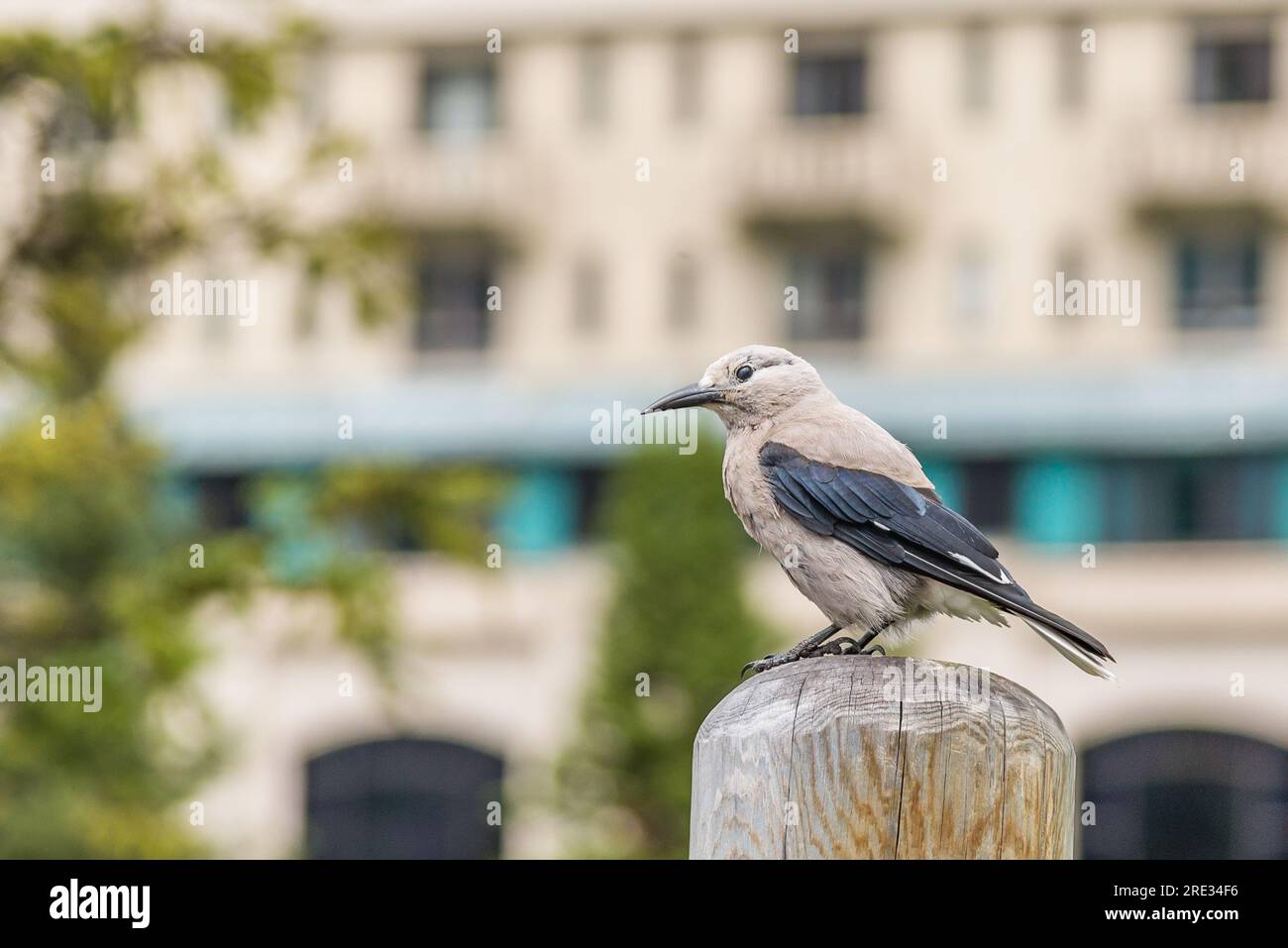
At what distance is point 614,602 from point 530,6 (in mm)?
13612

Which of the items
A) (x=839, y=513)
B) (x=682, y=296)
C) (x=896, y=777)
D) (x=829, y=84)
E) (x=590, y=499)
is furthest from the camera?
(x=590, y=499)

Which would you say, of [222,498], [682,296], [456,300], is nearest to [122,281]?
[682,296]

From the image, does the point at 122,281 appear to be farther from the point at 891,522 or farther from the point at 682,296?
the point at 682,296

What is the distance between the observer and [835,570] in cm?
552

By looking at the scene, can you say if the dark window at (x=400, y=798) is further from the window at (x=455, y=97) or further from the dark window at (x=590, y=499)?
the window at (x=455, y=97)

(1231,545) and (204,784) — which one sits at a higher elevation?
(1231,545)

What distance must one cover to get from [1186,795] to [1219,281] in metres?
8.88

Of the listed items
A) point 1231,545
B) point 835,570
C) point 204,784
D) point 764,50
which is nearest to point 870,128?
point 764,50

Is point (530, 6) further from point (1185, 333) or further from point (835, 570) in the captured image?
point (835, 570)

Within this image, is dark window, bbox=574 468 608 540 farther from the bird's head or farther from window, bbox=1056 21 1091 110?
the bird's head

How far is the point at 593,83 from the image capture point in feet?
121

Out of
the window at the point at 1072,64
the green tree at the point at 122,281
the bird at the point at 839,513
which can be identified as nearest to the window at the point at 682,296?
the window at the point at 1072,64

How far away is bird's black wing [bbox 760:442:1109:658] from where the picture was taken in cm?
517

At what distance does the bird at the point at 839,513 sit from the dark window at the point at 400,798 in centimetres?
2983
